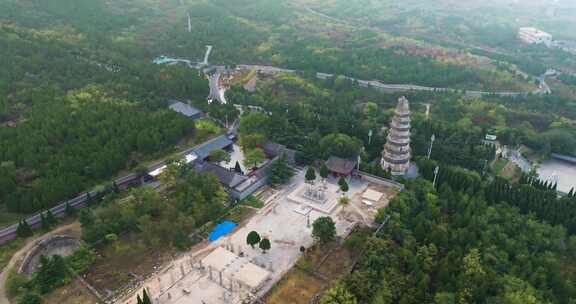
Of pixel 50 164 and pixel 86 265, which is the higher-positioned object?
pixel 50 164

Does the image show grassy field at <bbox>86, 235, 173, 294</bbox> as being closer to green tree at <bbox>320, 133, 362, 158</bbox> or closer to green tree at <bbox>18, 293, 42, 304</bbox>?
green tree at <bbox>18, 293, 42, 304</bbox>

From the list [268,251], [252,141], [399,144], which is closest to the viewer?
[268,251]

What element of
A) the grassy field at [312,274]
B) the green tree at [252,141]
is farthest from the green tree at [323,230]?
the green tree at [252,141]

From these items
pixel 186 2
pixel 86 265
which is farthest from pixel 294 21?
pixel 86 265

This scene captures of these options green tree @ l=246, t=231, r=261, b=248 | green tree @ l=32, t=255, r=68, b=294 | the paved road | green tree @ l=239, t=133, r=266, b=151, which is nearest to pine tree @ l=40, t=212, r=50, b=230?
green tree @ l=32, t=255, r=68, b=294

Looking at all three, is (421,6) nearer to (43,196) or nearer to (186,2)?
(186,2)

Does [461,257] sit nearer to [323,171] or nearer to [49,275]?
[323,171]

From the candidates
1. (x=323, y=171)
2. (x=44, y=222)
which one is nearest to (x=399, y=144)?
(x=323, y=171)
